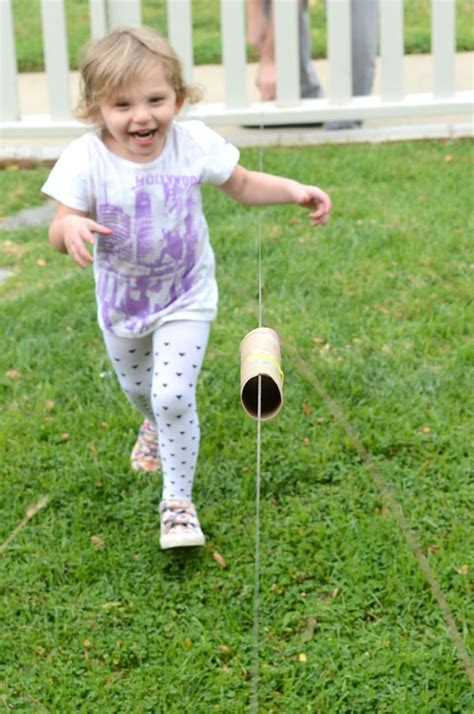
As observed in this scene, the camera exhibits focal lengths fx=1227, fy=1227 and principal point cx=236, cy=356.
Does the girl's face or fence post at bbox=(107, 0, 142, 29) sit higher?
fence post at bbox=(107, 0, 142, 29)

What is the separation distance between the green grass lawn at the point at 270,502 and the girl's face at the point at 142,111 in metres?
0.94

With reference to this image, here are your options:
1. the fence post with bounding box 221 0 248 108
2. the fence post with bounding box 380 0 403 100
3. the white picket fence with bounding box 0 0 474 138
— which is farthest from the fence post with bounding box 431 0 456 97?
the fence post with bounding box 221 0 248 108

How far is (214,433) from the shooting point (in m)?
3.46

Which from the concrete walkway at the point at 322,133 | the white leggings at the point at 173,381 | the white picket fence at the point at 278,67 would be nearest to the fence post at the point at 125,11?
the white picket fence at the point at 278,67

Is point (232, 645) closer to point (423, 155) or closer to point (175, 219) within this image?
point (175, 219)

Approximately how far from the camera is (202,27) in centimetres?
879

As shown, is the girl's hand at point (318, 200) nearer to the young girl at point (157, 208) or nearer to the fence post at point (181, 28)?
the young girl at point (157, 208)

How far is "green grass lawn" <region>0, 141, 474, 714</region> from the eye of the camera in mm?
2574

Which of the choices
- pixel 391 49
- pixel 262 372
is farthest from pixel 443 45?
pixel 262 372

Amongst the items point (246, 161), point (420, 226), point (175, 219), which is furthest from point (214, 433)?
point (246, 161)

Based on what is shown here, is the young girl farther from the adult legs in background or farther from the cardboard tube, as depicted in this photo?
the adult legs in background

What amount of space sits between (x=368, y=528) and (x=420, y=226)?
2127mm

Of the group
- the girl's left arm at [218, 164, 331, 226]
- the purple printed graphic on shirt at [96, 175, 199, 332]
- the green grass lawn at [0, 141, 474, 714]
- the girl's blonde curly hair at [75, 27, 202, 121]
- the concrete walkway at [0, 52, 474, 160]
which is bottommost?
the green grass lawn at [0, 141, 474, 714]

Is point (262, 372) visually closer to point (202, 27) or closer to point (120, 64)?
point (120, 64)
